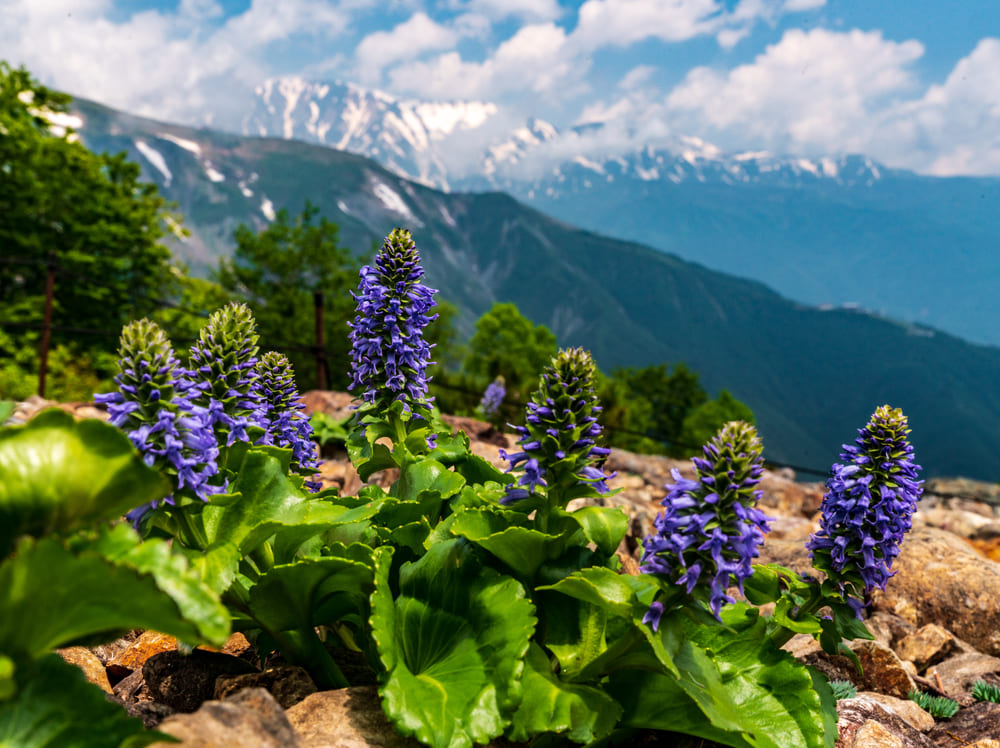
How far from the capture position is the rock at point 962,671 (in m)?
5.18

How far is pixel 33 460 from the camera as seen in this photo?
203 cm

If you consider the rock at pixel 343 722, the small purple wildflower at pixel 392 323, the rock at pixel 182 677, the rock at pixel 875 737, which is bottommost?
the rock at pixel 182 677

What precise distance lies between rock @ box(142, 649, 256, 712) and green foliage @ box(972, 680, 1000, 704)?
512 centimetres

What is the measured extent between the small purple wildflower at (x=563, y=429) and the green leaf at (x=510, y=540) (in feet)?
0.77

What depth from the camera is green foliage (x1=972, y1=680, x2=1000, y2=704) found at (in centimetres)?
471

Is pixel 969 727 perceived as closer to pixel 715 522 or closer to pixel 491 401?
pixel 715 522

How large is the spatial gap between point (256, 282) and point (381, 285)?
5414 centimetres

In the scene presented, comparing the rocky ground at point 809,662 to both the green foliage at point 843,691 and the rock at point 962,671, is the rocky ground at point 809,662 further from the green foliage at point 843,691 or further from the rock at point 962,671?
the green foliage at point 843,691

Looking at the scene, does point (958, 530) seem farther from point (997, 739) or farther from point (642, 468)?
point (997, 739)

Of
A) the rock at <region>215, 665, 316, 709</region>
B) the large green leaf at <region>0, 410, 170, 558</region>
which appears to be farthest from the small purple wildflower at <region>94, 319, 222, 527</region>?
the rock at <region>215, 665, 316, 709</region>

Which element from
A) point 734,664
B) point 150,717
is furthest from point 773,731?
point 150,717

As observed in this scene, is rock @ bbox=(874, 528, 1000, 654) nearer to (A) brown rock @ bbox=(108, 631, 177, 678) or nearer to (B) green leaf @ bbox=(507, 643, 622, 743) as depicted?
(B) green leaf @ bbox=(507, 643, 622, 743)

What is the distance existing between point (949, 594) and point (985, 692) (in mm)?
1973

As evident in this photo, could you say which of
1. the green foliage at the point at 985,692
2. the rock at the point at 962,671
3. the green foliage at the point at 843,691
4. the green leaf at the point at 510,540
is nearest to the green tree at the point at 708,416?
the rock at the point at 962,671
